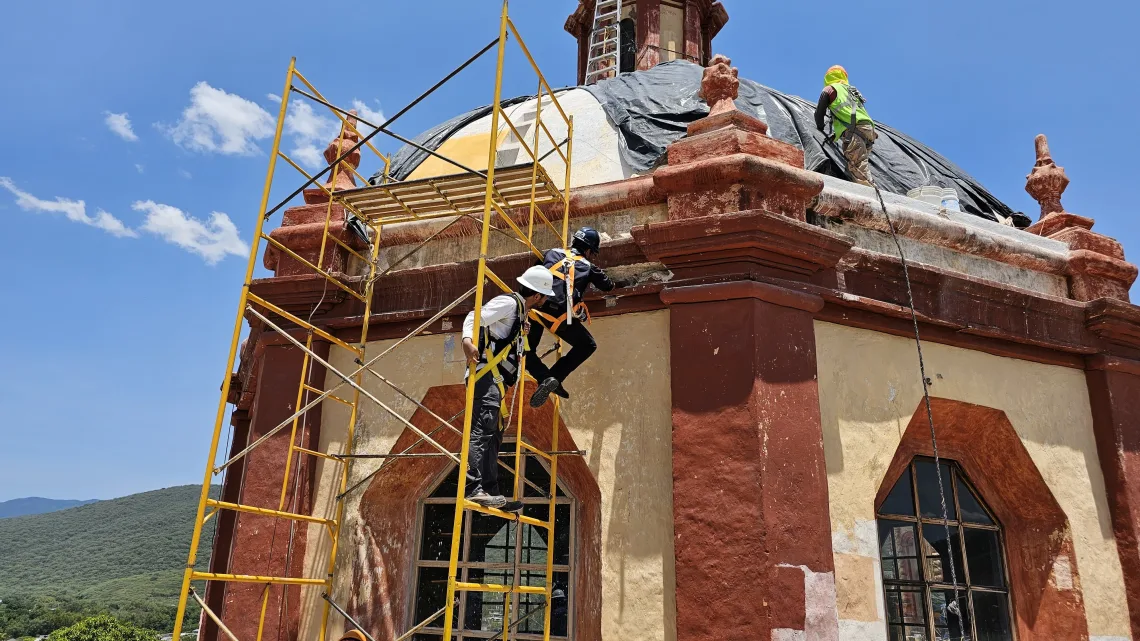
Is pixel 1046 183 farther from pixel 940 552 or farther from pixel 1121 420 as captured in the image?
pixel 940 552

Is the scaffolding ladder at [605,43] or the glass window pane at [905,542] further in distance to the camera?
the scaffolding ladder at [605,43]

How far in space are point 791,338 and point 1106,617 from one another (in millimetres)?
3696

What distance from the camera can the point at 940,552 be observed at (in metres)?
6.82

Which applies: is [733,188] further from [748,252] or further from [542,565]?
[542,565]

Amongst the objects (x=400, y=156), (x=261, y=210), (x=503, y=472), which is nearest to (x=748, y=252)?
(x=503, y=472)

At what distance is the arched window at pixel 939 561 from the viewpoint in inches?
254

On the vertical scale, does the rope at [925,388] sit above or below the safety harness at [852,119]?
below

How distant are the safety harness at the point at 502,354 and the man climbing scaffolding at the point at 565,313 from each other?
0.25m

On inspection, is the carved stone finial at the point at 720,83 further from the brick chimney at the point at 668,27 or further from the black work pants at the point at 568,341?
the brick chimney at the point at 668,27

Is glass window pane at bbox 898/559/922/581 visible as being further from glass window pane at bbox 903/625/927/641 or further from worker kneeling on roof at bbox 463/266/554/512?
worker kneeling on roof at bbox 463/266/554/512

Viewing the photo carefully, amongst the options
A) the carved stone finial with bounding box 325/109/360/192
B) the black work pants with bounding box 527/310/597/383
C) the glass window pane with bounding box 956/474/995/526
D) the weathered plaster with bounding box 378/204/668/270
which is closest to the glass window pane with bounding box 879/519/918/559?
the glass window pane with bounding box 956/474/995/526

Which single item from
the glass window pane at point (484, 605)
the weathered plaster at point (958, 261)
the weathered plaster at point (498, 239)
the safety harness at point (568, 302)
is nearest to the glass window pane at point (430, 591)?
the glass window pane at point (484, 605)

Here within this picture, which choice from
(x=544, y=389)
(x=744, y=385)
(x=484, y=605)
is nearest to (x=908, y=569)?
(x=744, y=385)

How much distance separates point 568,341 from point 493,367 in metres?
0.82
